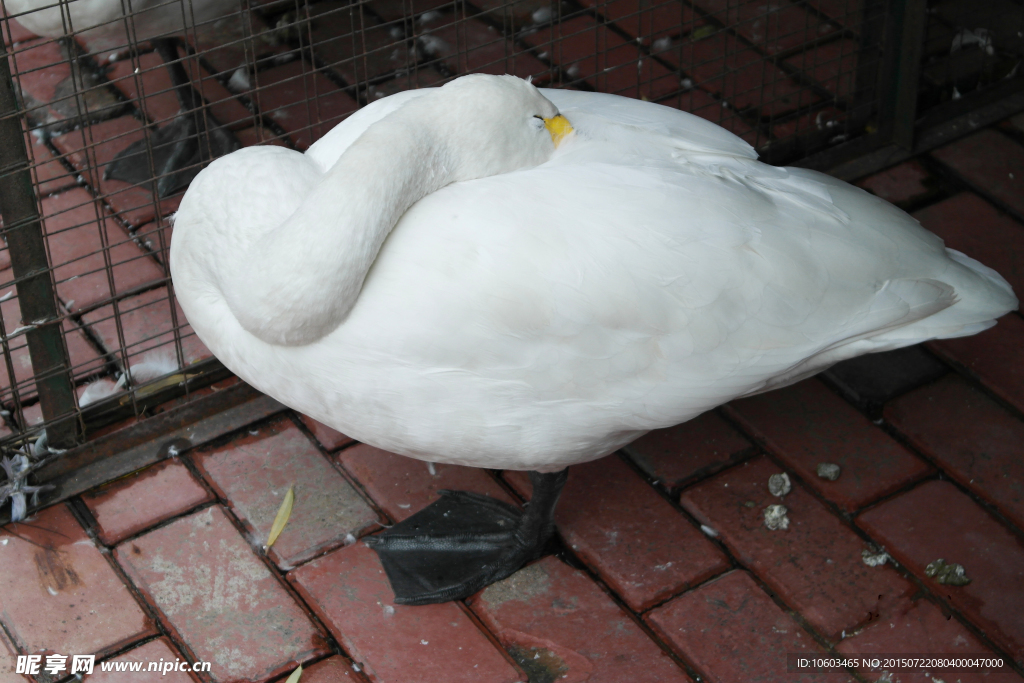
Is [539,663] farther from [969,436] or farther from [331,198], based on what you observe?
[969,436]

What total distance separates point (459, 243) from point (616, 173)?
39 cm

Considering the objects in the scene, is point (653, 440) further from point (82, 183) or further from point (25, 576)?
point (82, 183)

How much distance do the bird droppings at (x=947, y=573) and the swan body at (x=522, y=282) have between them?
2.11ft

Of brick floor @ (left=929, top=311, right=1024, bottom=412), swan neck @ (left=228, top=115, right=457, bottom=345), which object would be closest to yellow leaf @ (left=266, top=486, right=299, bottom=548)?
swan neck @ (left=228, top=115, right=457, bottom=345)

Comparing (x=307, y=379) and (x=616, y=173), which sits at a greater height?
(x=616, y=173)

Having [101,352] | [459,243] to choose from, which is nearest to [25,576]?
[101,352]

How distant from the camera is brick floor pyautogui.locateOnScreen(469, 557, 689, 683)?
2361 millimetres

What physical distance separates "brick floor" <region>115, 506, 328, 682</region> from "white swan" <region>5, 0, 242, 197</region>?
1162 mm

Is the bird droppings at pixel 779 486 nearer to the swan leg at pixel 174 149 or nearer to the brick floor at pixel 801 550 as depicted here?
the brick floor at pixel 801 550

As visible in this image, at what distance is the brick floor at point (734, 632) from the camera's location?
235 centimetres

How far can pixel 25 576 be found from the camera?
252 centimetres

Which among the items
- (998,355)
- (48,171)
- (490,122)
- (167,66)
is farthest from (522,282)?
(48,171)

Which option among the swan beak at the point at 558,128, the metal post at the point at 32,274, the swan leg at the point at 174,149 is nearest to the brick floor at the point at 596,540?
the metal post at the point at 32,274

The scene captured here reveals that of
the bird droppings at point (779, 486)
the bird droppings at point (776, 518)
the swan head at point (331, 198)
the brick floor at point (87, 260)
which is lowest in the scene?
the bird droppings at point (776, 518)
